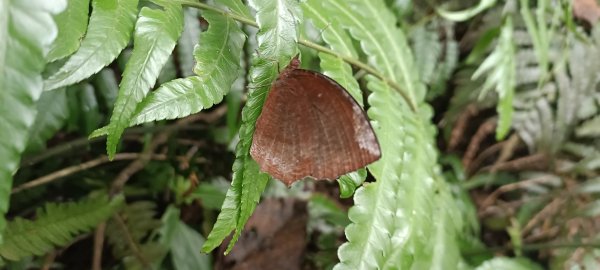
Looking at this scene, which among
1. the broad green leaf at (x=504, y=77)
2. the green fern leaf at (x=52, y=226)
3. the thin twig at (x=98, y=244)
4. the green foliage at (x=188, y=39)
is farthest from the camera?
the broad green leaf at (x=504, y=77)

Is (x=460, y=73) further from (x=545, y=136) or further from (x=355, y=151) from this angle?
(x=355, y=151)

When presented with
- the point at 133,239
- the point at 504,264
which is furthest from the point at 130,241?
the point at 504,264

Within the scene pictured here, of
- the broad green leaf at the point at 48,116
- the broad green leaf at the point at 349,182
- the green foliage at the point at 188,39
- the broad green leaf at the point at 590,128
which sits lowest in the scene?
the broad green leaf at the point at 590,128

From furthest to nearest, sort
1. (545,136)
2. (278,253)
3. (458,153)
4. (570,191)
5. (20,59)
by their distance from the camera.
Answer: (458,153) < (545,136) < (570,191) < (278,253) < (20,59)

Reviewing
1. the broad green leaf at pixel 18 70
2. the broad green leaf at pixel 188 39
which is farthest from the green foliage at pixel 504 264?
the broad green leaf at pixel 18 70

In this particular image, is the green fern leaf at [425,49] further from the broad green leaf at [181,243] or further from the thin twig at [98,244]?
the thin twig at [98,244]

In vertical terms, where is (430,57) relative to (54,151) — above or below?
below

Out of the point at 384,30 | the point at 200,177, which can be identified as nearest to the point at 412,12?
the point at 384,30
